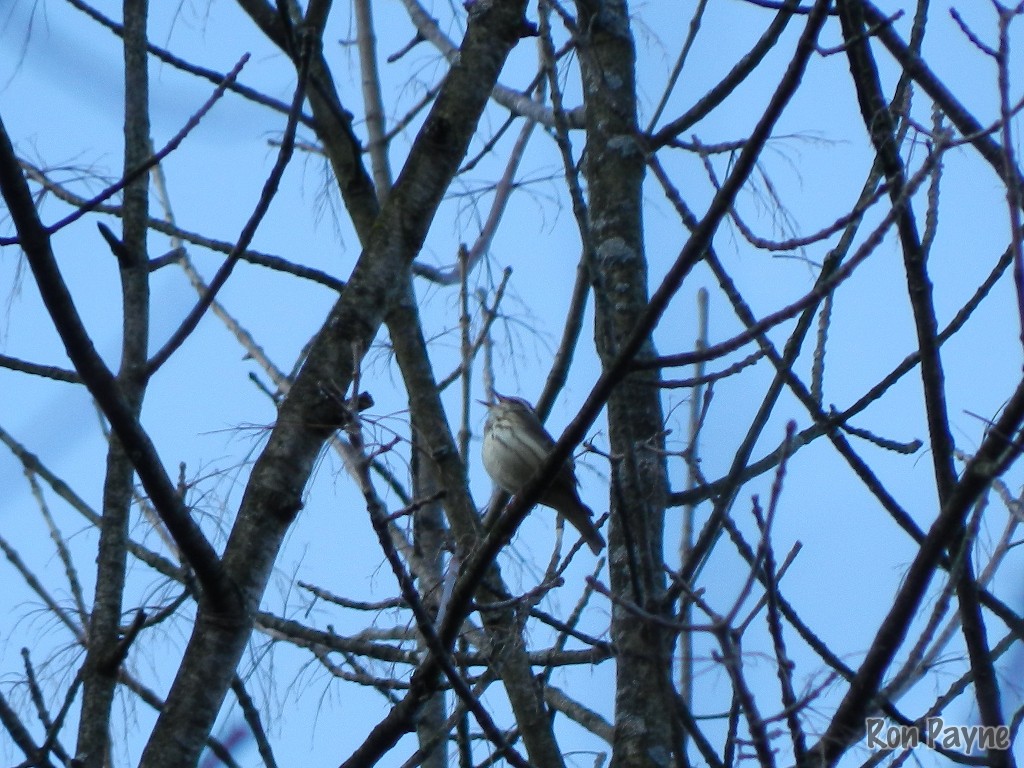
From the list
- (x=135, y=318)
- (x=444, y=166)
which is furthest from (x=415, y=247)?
(x=135, y=318)

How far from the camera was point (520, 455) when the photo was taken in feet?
17.9

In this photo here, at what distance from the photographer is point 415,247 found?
9.26 feet

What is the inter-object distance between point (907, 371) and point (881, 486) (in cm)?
37

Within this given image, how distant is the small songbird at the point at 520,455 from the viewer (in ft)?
17.5

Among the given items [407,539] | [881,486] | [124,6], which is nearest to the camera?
[881,486]

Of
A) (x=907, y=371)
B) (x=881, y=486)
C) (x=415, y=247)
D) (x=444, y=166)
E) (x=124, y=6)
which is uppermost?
(x=124, y=6)

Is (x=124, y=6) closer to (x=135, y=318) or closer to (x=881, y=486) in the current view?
(x=135, y=318)

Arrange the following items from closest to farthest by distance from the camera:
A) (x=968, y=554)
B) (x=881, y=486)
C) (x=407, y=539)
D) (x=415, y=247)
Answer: (x=968, y=554) < (x=881, y=486) < (x=415, y=247) < (x=407, y=539)

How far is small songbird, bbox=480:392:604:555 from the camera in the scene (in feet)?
17.5
